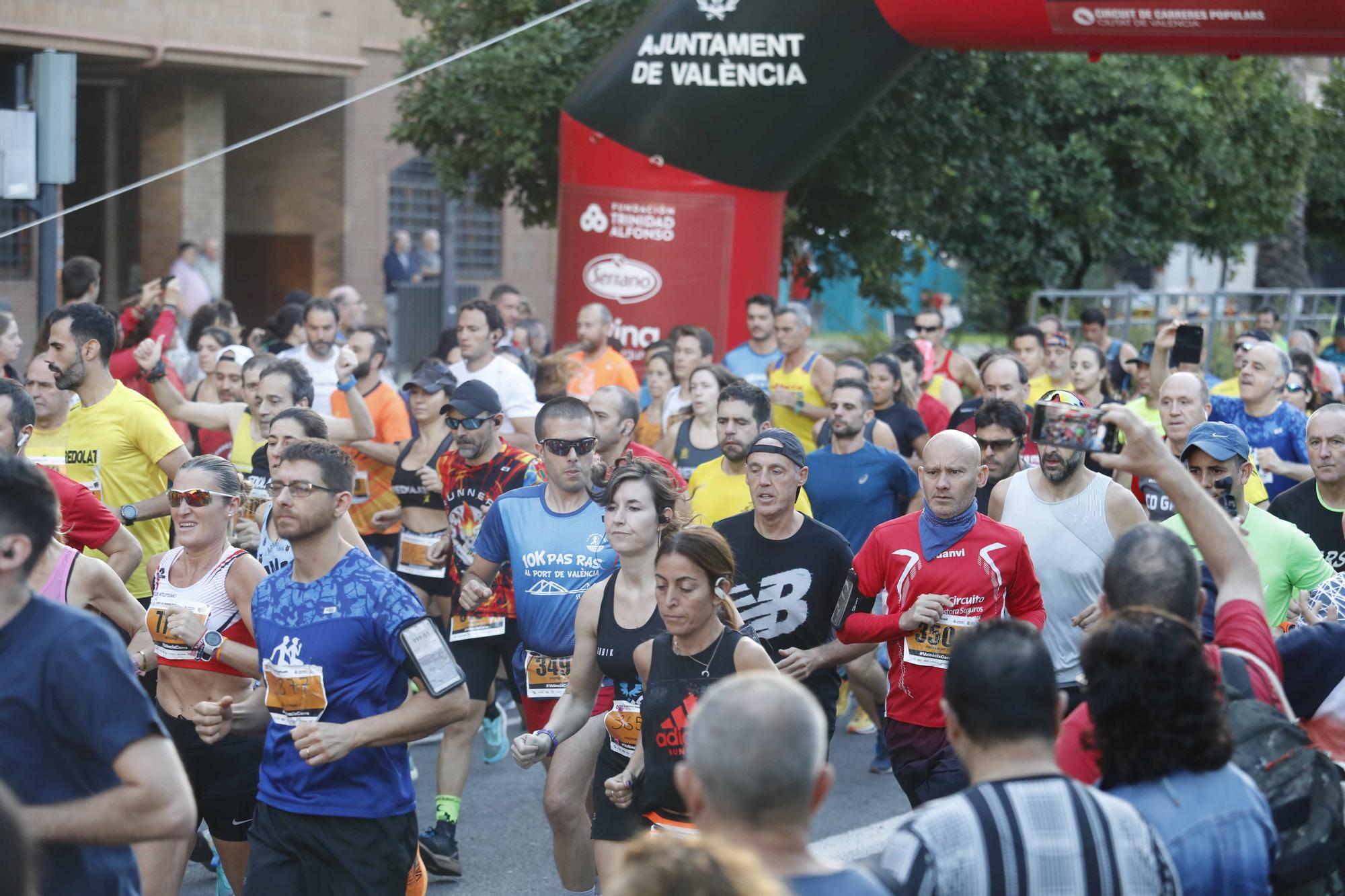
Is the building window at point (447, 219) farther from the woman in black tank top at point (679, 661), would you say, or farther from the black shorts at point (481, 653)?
the woman in black tank top at point (679, 661)

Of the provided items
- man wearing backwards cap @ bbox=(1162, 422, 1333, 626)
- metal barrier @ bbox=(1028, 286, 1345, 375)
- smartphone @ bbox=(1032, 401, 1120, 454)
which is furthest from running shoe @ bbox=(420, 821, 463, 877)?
metal barrier @ bbox=(1028, 286, 1345, 375)

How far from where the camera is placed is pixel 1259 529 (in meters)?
5.24

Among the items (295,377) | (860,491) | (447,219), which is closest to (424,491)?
(295,377)

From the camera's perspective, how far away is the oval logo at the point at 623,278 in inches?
472

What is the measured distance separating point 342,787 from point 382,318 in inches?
751

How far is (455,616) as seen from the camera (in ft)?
22.2

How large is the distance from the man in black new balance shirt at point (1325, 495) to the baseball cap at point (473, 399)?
130 inches

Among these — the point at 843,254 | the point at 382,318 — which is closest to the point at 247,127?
the point at 382,318

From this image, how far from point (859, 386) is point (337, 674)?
12.6 ft

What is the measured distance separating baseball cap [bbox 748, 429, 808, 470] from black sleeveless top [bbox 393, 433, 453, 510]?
2.30 metres

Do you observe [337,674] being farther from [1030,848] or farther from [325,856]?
[1030,848]

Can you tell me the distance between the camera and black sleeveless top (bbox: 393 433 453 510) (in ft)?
25.7

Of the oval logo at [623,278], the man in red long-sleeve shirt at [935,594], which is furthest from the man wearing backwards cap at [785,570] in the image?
the oval logo at [623,278]

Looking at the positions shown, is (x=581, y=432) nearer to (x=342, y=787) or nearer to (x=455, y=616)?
(x=455, y=616)
